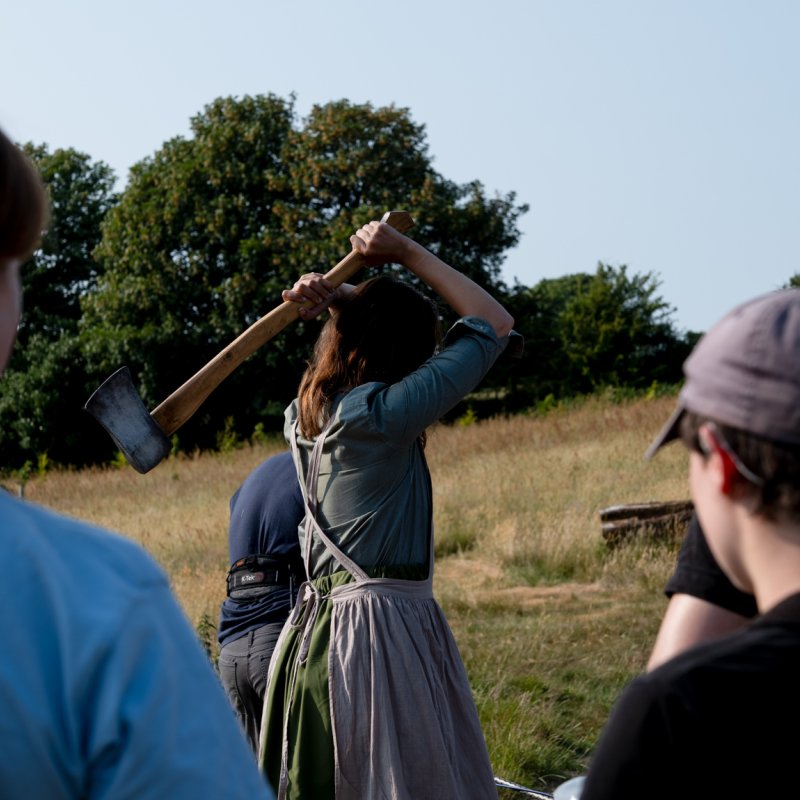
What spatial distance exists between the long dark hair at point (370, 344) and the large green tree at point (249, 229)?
28026 mm

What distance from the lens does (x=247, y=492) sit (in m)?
3.82

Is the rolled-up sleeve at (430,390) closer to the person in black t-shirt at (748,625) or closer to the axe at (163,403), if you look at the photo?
the axe at (163,403)

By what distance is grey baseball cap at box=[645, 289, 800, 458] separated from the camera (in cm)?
141

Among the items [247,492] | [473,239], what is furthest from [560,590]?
[473,239]

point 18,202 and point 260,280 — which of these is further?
point 260,280

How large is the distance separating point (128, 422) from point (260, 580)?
673 millimetres

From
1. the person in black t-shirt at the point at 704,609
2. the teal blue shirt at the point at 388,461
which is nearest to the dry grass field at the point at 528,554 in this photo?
the teal blue shirt at the point at 388,461

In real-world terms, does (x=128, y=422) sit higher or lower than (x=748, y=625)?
higher

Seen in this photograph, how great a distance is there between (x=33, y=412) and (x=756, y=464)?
1517 inches

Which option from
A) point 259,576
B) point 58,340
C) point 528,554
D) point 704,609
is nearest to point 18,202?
point 704,609

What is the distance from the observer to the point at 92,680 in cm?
107

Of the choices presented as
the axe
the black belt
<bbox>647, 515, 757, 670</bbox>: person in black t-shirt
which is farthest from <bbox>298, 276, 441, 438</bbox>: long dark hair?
<bbox>647, 515, 757, 670</bbox>: person in black t-shirt

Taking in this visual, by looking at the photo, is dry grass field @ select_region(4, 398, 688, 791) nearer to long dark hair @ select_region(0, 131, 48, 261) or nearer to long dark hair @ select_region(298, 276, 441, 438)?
long dark hair @ select_region(298, 276, 441, 438)

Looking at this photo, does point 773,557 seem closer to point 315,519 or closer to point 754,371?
point 754,371
